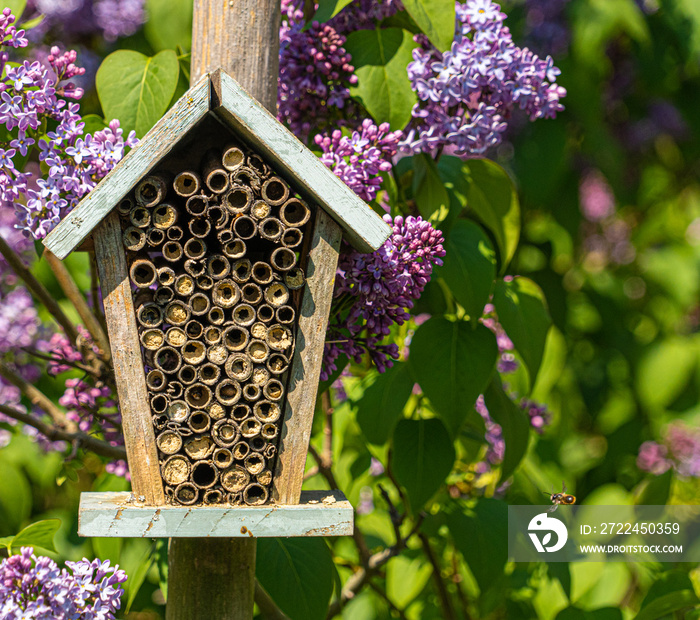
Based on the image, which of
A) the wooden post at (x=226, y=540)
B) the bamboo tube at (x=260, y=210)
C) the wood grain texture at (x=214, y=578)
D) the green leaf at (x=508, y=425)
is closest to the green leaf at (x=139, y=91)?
the wooden post at (x=226, y=540)

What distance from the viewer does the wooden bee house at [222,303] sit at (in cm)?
101

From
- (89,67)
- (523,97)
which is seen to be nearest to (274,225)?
(523,97)

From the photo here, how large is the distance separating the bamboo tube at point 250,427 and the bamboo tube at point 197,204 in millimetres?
297

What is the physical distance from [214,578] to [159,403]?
0.30m

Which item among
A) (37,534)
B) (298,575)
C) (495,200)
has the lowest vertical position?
(298,575)

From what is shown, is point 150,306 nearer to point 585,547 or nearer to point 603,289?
point 585,547

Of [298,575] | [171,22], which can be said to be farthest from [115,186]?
[171,22]

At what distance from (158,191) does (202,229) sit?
0.26 feet

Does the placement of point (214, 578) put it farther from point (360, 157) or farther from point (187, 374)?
point (360, 157)

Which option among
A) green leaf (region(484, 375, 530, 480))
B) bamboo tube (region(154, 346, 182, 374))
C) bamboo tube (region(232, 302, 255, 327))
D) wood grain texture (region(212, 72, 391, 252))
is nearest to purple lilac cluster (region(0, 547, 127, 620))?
bamboo tube (region(154, 346, 182, 374))

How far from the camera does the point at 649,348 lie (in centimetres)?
312

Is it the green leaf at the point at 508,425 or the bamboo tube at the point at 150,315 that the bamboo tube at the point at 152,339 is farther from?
the green leaf at the point at 508,425

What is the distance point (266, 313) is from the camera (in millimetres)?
1057

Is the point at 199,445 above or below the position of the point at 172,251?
below
